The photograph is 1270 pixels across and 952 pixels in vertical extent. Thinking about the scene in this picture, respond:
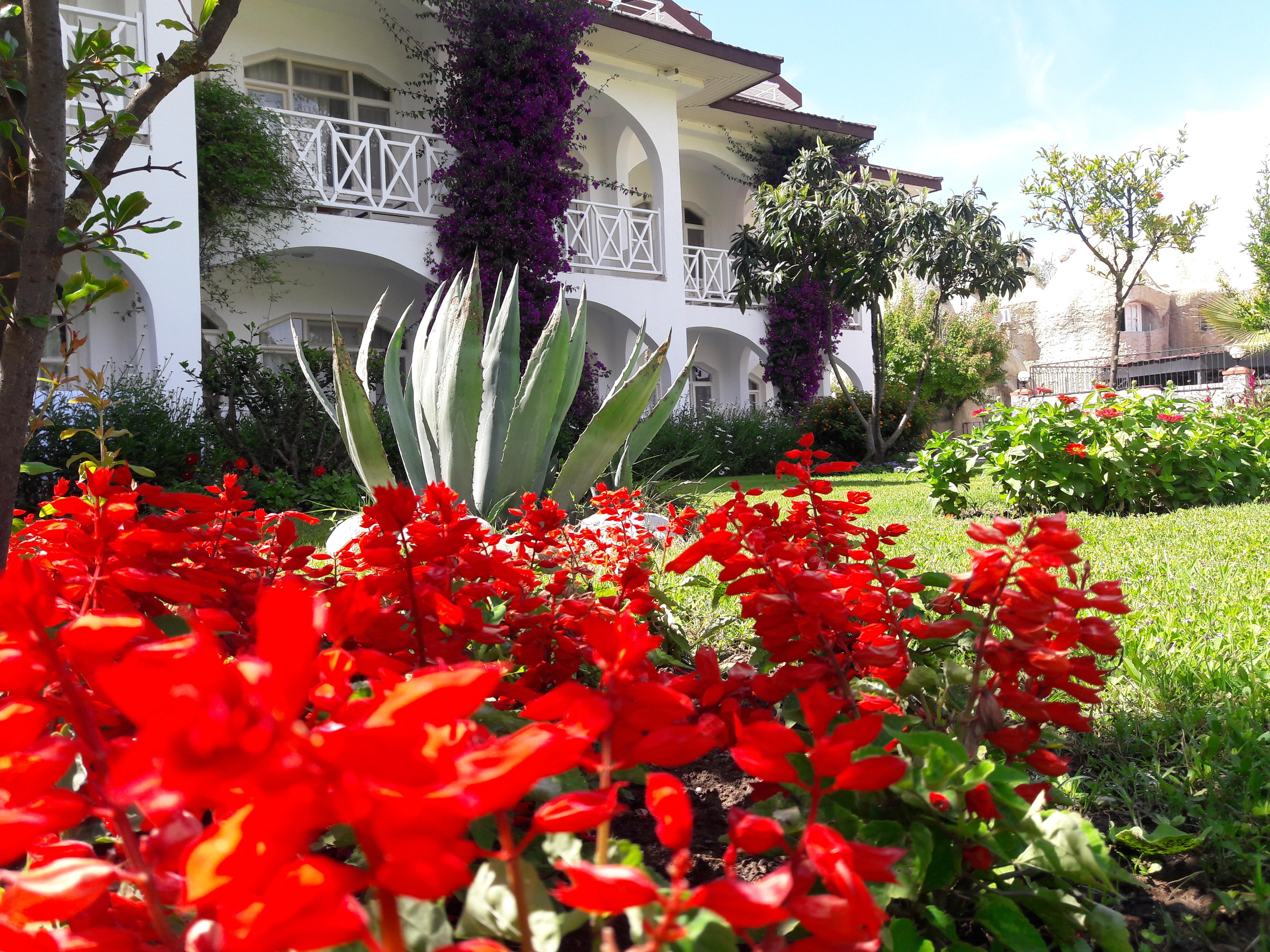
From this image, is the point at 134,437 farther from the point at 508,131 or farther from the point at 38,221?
the point at 508,131

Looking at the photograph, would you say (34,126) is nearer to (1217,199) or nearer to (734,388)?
(734,388)

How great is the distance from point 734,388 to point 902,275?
3445 millimetres

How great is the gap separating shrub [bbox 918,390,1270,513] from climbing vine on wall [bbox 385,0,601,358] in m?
5.69

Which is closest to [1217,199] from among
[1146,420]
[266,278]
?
[1146,420]

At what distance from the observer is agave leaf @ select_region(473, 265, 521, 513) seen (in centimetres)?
387

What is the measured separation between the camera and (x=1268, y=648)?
2387 mm

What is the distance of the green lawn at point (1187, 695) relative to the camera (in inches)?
57.8

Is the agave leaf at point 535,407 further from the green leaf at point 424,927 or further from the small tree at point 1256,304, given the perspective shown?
the small tree at point 1256,304

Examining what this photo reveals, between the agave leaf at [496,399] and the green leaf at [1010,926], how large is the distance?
3163 mm

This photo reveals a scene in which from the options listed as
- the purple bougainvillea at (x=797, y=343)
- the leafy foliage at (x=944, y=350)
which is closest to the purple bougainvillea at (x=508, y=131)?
the purple bougainvillea at (x=797, y=343)

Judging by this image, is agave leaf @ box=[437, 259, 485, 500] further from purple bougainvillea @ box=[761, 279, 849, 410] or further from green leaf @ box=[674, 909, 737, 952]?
purple bougainvillea @ box=[761, 279, 849, 410]

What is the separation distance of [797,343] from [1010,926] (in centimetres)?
1390

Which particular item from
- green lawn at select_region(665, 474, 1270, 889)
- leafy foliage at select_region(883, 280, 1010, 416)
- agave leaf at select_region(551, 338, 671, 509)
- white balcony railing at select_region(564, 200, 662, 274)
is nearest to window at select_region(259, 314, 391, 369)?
white balcony railing at select_region(564, 200, 662, 274)

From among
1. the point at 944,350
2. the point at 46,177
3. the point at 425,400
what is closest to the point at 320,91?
the point at 425,400
